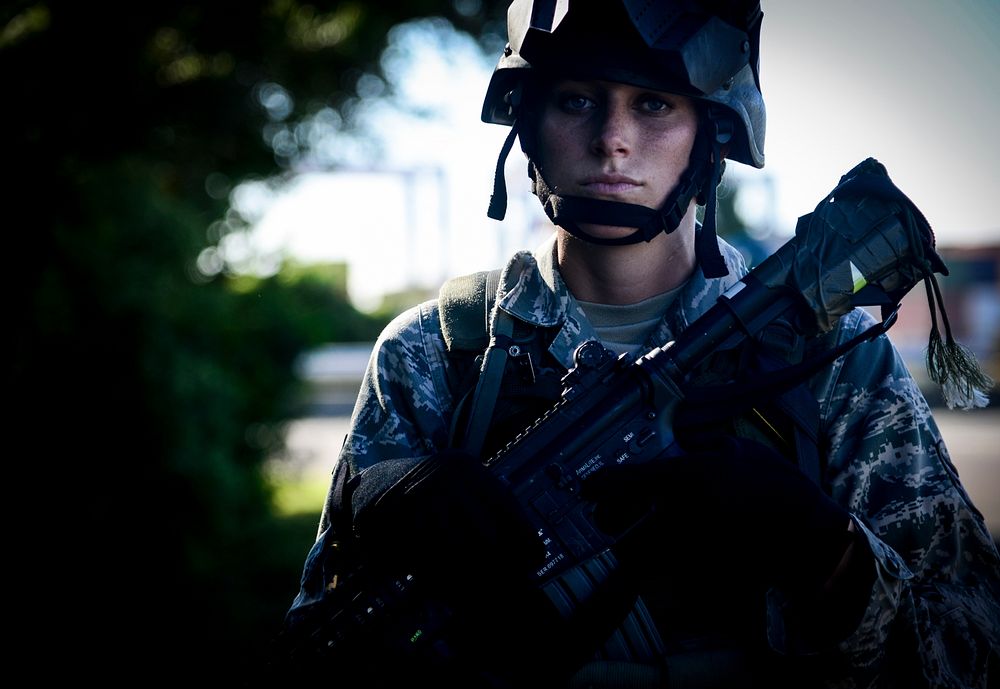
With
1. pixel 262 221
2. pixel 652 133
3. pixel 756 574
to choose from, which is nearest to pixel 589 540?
pixel 756 574

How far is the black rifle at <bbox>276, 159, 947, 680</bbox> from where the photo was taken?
1746 mm

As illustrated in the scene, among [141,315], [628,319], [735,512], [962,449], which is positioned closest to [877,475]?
[735,512]

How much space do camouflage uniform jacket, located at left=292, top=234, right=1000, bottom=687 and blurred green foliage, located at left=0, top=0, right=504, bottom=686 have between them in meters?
3.27

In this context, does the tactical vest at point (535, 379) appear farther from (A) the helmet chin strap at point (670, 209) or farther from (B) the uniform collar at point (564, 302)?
(A) the helmet chin strap at point (670, 209)

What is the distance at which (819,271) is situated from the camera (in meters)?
1.87

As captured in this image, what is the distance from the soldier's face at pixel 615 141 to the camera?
6.51 ft

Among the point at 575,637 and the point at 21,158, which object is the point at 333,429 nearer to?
the point at 21,158

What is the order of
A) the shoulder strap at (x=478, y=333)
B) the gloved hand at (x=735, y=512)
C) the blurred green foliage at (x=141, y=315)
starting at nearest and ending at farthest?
the gloved hand at (x=735, y=512), the shoulder strap at (x=478, y=333), the blurred green foliage at (x=141, y=315)

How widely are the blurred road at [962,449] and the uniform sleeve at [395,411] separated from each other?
A: 3.40 metres

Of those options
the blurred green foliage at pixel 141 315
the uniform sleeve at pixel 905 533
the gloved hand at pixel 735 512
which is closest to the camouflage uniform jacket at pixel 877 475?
the uniform sleeve at pixel 905 533

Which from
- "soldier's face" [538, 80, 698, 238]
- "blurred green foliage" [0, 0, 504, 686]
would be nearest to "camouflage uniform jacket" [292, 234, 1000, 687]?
"soldier's face" [538, 80, 698, 238]

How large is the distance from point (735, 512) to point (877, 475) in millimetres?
387

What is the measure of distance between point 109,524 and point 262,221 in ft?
7.67

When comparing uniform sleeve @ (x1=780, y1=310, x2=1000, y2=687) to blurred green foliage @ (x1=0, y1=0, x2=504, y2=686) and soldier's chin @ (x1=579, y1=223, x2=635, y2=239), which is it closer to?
soldier's chin @ (x1=579, y1=223, x2=635, y2=239)
